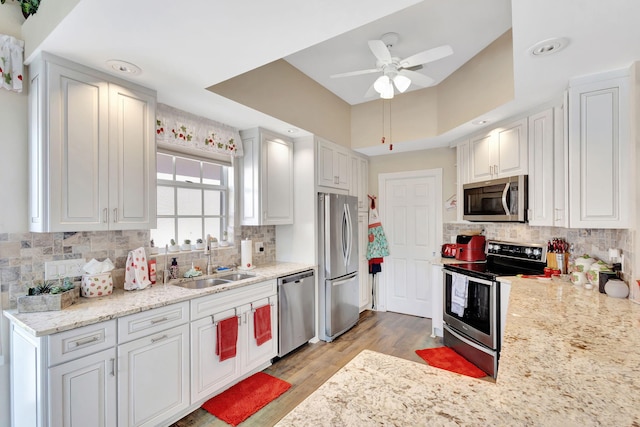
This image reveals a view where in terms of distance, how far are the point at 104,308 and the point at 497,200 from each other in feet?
11.2

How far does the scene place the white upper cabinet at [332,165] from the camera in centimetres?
367

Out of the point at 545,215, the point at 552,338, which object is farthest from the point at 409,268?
the point at 552,338

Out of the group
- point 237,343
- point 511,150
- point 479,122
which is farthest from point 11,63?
point 511,150

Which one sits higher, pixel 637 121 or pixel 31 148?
pixel 637 121

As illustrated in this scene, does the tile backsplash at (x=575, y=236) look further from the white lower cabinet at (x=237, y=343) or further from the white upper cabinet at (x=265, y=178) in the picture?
the white lower cabinet at (x=237, y=343)

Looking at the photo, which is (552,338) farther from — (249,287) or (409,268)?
(409,268)

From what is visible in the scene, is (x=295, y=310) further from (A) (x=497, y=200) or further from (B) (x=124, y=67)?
(B) (x=124, y=67)

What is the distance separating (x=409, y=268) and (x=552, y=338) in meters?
3.17

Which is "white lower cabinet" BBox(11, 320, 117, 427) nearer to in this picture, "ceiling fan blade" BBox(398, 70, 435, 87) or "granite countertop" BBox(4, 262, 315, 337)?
"granite countertop" BBox(4, 262, 315, 337)

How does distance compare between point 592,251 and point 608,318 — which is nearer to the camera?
point 608,318

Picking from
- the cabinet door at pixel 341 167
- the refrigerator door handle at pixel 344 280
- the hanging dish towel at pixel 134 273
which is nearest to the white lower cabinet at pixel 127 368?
the hanging dish towel at pixel 134 273

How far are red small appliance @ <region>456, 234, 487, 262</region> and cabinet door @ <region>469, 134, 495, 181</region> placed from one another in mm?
695

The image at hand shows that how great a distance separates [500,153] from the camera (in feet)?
10.2

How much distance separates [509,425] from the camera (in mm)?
737
